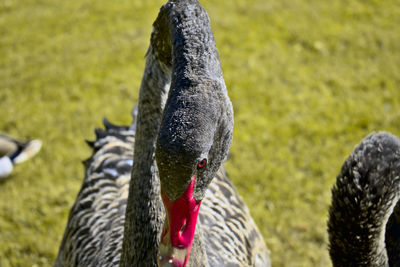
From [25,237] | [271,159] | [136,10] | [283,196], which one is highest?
[136,10]

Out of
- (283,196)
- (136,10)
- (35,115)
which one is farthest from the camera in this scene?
(136,10)

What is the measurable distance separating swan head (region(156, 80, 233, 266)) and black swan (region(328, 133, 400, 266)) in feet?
4.32

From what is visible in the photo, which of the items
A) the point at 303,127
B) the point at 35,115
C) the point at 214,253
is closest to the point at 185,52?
the point at 214,253

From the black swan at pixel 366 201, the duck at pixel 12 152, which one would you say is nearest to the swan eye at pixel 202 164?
the black swan at pixel 366 201

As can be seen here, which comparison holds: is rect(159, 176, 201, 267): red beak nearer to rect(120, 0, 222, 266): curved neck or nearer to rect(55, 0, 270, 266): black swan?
rect(55, 0, 270, 266): black swan

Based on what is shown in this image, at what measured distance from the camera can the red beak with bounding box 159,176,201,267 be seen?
156 cm

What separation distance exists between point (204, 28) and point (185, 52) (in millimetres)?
141

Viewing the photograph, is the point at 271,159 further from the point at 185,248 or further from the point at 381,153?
the point at 185,248

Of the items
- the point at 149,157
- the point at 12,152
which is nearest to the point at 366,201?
the point at 149,157

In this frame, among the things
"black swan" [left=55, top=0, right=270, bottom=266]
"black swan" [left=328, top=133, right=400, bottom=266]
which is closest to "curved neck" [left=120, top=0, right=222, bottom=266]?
"black swan" [left=55, top=0, right=270, bottom=266]

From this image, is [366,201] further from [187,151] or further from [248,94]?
[248,94]

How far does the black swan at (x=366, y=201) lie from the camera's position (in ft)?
8.41

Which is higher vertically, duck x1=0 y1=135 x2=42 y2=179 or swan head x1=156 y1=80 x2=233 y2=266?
duck x1=0 y1=135 x2=42 y2=179

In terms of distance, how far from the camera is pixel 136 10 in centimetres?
611
